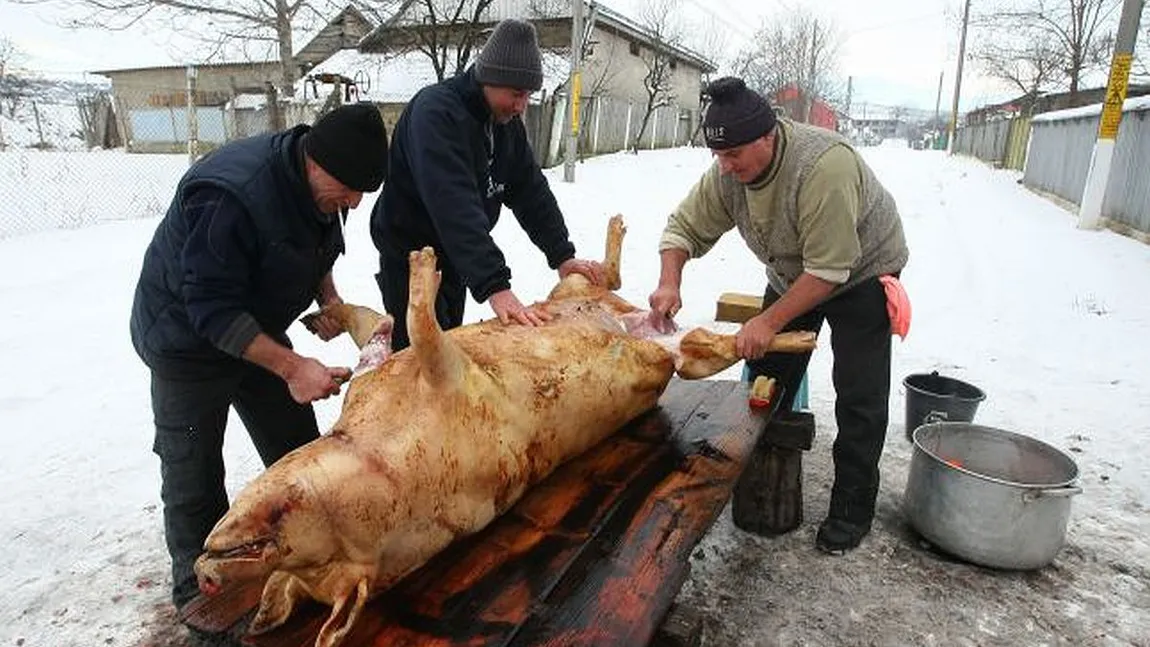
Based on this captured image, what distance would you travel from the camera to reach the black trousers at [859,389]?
9.66ft

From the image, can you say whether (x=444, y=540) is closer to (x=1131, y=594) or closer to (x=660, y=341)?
(x=660, y=341)

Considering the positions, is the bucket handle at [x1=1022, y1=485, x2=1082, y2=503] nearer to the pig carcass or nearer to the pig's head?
the pig carcass

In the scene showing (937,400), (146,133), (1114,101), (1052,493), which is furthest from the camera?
(146,133)

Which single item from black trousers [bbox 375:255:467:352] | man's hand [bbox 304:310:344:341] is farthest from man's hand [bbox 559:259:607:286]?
A: man's hand [bbox 304:310:344:341]

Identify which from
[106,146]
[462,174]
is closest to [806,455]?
[462,174]

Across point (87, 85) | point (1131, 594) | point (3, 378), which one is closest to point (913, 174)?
point (1131, 594)

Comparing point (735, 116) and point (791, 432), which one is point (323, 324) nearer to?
point (735, 116)

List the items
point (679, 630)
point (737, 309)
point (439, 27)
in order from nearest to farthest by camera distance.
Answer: point (679, 630), point (737, 309), point (439, 27)

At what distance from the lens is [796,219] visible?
2811mm

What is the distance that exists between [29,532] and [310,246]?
1847mm

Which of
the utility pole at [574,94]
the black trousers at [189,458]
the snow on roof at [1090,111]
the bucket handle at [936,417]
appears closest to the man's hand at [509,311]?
the black trousers at [189,458]

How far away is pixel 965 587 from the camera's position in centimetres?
289

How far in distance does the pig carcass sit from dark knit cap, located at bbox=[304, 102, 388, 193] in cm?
41

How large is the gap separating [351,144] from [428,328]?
2.00 ft
